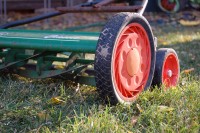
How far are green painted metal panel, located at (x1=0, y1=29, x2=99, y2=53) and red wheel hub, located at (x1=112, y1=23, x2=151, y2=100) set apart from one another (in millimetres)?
183

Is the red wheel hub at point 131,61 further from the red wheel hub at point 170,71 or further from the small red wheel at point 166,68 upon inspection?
the red wheel hub at point 170,71

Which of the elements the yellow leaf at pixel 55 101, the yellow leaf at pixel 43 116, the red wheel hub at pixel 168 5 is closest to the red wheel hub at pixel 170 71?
the yellow leaf at pixel 55 101

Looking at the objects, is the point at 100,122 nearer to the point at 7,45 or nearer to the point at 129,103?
the point at 129,103

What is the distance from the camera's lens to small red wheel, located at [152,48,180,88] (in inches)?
122

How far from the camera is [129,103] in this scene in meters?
2.71

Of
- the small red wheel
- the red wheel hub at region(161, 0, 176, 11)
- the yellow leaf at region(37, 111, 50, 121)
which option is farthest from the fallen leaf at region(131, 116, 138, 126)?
the red wheel hub at region(161, 0, 176, 11)

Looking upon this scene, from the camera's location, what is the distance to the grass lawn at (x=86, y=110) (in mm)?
2387

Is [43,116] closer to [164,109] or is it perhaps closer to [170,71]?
[164,109]

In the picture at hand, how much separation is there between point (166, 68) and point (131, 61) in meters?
0.60

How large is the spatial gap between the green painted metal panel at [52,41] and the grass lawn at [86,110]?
31 centimetres

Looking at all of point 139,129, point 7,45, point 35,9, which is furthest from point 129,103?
point 35,9

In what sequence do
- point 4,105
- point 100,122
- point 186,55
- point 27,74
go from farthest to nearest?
point 186,55, point 27,74, point 4,105, point 100,122

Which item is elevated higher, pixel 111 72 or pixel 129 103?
pixel 111 72

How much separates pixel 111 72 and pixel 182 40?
3.51 m
